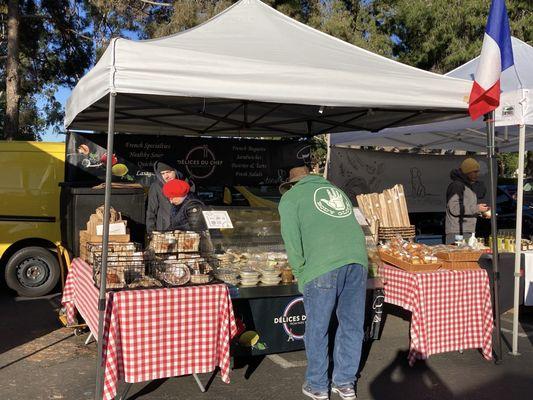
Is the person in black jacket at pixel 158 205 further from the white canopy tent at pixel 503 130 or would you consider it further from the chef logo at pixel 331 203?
the white canopy tent at pixel 503 130

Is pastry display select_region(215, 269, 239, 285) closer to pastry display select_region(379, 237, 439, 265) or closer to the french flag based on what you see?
pastry display select_region(379, 237, 439, 265)

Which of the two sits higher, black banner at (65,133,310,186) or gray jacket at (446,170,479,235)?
black banner at (65,133,310,186)

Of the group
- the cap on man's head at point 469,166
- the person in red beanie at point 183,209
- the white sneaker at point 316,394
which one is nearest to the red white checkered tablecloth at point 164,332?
the white sneaker at point 316,394

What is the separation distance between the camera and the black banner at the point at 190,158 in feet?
24.0

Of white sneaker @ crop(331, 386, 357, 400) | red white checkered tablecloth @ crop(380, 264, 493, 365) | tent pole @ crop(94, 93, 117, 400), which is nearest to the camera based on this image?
tent pole @ crop(94, 93, 117, 400)

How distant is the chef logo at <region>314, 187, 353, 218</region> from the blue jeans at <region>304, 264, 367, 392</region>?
365mm

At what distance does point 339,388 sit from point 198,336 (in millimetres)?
1056

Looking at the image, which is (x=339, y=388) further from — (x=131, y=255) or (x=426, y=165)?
(x=426, y=165)

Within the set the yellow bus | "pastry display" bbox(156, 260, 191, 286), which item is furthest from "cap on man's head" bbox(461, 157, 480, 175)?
the yellow bus

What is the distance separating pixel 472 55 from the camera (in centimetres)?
1470

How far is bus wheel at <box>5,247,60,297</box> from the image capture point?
7340mm

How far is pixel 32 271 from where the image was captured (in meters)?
7.43

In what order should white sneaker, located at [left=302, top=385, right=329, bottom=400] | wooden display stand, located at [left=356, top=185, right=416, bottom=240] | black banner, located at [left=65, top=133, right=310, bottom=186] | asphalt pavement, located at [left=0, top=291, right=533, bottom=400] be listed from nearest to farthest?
white sneaker, located at [left=302, top=385, right=329, bottom=400]
asphalt pavement, located at [left=0, top=291, right=533, bottom=400]
wooden display stand, located at [left=356, top=185, right=416, bottom=240]
black banner, located at [left=65, top=133, right=310, bottom=186]

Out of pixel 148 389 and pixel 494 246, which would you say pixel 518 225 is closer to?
pixel 494 246
